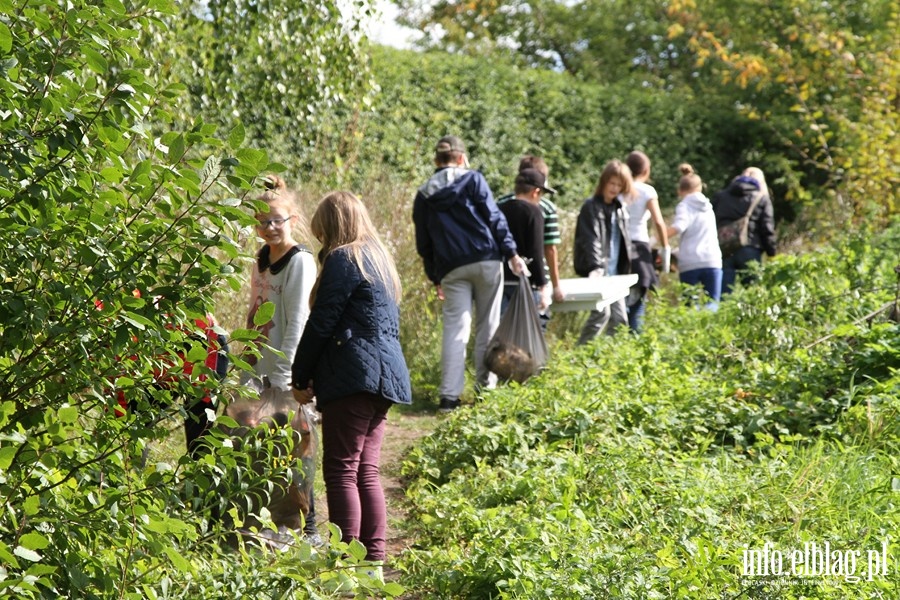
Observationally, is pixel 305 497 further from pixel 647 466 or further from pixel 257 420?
pixel 647 466


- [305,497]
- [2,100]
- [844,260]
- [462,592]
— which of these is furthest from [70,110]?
[844,260]

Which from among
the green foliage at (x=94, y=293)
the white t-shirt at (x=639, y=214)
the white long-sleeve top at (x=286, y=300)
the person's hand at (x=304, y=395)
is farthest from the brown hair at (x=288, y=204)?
the white t-shirt at (x=639, y=214)

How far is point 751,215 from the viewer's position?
11398 millimetres

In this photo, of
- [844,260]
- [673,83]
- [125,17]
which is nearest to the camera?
[125,17]

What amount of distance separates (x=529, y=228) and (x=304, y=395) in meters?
3.75

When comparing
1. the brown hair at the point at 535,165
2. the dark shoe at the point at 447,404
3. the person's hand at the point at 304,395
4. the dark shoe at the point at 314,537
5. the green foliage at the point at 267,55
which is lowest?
the dark shoe at the point at 447,404

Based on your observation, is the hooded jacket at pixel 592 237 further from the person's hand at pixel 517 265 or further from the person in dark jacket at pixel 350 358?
the person in dark jacket at pixel 350 358

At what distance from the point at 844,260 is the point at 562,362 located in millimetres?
2939

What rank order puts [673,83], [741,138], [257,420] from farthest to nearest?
[673,83] → [741,138] → [257,420]

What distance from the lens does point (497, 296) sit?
8.09 meters

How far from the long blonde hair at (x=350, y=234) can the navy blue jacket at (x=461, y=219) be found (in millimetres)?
2902

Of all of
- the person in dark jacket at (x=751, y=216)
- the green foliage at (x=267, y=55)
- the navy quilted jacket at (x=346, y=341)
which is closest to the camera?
the navy quilted jacket at (x=346, y=341)

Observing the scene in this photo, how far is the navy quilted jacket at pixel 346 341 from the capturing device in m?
4.72

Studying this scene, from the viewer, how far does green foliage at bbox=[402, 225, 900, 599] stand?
12.7 ft
